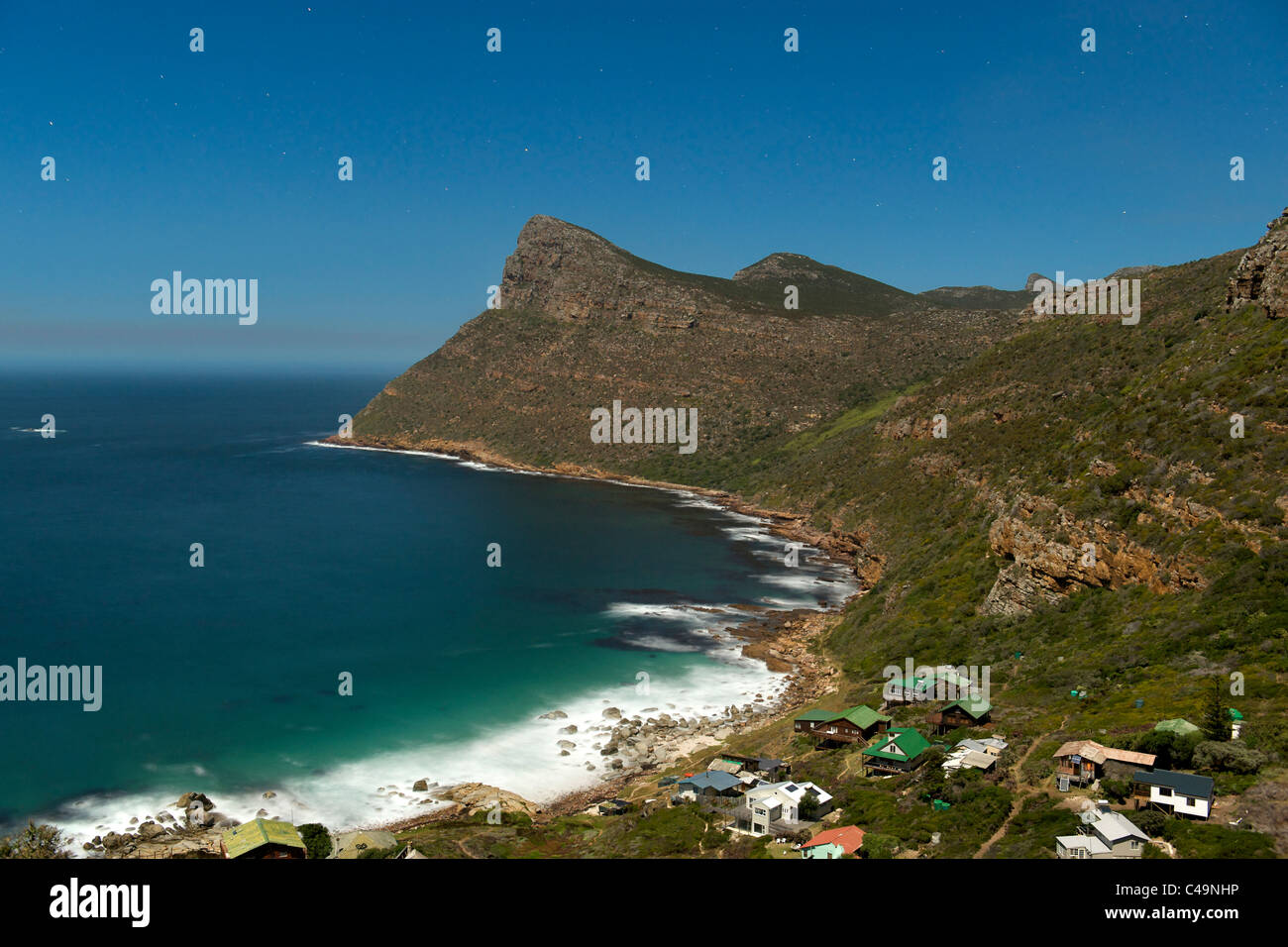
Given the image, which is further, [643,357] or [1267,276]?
[643,357]

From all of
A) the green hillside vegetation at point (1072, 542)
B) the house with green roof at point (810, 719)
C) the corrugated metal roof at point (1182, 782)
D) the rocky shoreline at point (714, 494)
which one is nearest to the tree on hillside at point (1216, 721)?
the green hillside vegetation at point (1072, 542)

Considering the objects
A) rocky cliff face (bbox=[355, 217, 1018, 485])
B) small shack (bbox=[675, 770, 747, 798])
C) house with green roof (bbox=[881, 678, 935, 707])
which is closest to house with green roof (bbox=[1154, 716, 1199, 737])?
house with green roof (bbox=[881, 678, 935, 707])

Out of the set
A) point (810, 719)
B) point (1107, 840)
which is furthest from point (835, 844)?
point (810, 719)

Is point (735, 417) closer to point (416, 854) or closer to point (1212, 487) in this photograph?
point (1212, 487)

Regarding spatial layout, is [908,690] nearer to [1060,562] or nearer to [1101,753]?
[1060,562]

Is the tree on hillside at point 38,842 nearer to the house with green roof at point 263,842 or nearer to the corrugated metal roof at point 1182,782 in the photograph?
the house with green roof at point 263,842
